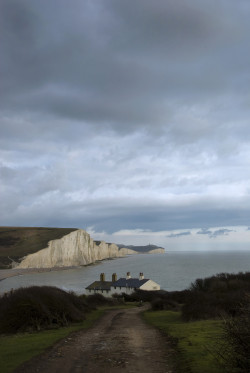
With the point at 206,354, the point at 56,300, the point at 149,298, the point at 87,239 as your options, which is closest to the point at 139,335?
the point at 206,354

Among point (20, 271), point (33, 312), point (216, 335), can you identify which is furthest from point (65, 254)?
point (216, 335)

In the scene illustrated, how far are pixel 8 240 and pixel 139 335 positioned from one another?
541ft

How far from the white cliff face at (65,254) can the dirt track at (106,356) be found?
130 meters

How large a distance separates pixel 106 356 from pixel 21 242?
163 m

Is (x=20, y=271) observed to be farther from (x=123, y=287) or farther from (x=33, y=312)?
(x=33, y=312)

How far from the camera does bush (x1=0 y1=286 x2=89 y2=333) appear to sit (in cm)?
2135

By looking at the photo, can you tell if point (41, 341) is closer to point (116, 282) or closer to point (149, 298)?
point (149, 298)

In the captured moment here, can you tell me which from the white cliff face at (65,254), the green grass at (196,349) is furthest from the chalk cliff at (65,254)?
the green grass at (196,349)

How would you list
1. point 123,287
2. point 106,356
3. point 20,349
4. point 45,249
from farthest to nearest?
point 45,249
point 123,287
point 20,349
point 106,356

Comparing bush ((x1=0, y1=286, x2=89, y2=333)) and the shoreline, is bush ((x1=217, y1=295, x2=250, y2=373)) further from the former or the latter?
the shoreline

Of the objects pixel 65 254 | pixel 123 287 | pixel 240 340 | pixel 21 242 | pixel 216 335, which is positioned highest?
pixel 21 242

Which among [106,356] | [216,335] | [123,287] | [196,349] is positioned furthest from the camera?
[123,287]

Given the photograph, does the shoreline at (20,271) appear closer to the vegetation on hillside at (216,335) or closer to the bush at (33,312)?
the vegetation on hillside at (216,335)

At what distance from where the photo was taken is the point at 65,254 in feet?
518
